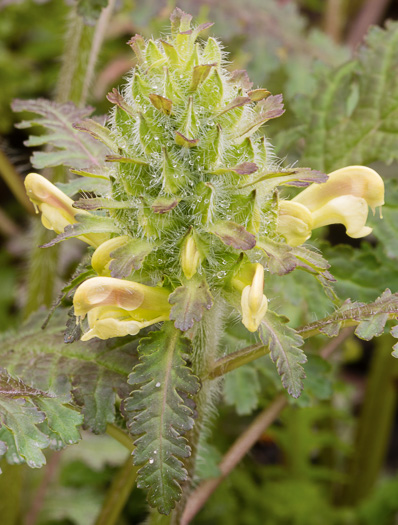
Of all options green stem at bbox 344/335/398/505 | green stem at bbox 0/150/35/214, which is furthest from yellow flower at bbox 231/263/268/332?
green stem at bbox 344/335/398/505

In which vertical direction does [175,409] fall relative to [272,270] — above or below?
below

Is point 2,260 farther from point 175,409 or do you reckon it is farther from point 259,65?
point 175,409

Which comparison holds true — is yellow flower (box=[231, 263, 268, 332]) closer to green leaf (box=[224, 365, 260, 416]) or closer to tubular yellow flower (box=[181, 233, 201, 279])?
tubular yellow flower (box=[181, 233, 201, 279])

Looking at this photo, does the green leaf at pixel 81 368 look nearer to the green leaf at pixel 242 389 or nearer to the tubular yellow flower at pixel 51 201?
the tubular yellow flower at pixel 51 201

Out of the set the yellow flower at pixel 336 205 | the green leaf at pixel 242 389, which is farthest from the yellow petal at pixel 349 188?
the green leaf at pixel 242 389

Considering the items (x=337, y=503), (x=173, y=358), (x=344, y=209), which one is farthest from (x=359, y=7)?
(x=173, y=358)

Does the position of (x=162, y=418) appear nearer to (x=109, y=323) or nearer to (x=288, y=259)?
(x=109, y=323)

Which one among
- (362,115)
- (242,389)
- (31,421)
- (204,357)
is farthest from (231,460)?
(362,115)
